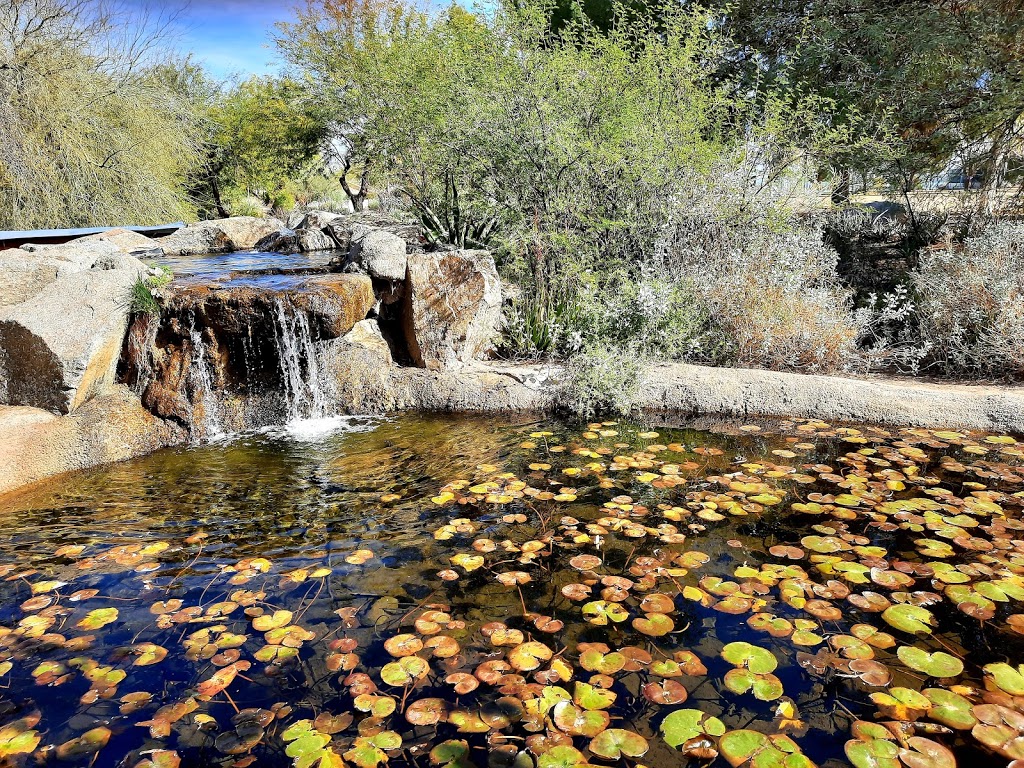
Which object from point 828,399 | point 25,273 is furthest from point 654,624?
point 25,273

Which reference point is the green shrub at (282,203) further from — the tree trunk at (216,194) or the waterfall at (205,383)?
the waterfall at (205,383)

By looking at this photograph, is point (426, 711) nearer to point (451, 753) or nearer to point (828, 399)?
point (451, 753)

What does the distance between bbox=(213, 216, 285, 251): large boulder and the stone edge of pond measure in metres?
7.88

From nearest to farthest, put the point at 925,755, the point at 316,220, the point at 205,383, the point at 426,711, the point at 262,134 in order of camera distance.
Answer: the point at 925,755 → the point at 426,711 → the point at 205,383 → the point at 316,220 → the point at 262,134

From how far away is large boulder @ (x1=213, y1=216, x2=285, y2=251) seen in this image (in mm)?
12914

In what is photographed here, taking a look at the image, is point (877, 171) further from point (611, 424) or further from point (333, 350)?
point (333, 350)

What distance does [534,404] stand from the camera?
20.4 feet

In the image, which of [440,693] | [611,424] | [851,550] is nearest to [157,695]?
[440,693]

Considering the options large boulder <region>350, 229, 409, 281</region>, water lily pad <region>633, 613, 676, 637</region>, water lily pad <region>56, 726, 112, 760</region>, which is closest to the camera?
water lily pad <region>56, 726, 112, 760</region>

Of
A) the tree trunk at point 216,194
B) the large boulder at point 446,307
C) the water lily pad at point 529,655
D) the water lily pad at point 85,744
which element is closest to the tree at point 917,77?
the large boulder at point 446,307

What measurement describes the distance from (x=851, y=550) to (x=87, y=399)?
5968 millimetres

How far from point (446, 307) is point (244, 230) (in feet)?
27.7

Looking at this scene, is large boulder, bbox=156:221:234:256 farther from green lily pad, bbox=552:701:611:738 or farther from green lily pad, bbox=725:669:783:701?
green lily pad, bbox=725:669:783:701

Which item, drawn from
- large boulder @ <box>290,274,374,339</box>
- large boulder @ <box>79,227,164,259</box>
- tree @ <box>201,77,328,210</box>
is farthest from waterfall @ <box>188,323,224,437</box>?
tree @ <box>201,77,328,210</box>
